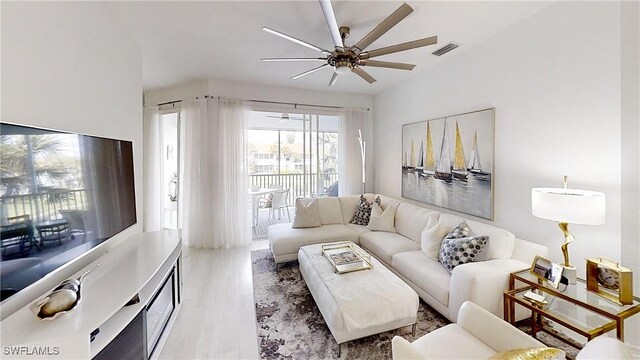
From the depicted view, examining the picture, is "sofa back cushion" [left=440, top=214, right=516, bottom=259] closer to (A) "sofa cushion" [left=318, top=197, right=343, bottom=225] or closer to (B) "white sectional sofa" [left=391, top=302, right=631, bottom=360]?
(B) "white sectional sofa" [left=391, top=302, right=631, bottom=360]

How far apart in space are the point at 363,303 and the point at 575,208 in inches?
57.7

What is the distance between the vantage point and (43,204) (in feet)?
3.96

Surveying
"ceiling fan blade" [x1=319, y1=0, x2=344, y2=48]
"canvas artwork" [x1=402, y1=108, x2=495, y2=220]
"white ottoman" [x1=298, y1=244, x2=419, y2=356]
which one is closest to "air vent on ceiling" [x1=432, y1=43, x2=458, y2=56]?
"canvas artwork" [x1=402, y1=108, x2=495, y2=220]

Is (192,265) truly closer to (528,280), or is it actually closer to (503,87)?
(528,280)

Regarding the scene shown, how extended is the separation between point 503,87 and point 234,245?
4017 millimetres

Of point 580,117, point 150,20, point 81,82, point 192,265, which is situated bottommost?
point 192,265

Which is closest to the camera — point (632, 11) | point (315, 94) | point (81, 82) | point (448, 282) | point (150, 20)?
point (632, 11)

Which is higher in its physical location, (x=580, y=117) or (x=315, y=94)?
(x=315, y=94)

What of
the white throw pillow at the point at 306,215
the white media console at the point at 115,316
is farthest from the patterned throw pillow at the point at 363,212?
the white media console at the point at 115,316

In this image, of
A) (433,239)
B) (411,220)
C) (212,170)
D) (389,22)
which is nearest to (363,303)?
→ (433,239)

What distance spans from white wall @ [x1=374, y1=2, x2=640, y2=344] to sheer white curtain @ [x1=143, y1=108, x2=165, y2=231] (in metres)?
4.54

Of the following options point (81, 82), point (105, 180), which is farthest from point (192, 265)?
point (81, 82)

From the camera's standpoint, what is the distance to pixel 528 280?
1.74 meters

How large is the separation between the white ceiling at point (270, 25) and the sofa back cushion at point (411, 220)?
1869mm
